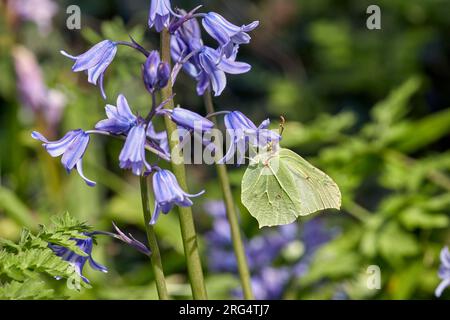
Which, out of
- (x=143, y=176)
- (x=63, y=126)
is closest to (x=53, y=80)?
(x=63, y=126)

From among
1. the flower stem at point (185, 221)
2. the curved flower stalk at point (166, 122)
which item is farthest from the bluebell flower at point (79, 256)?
the flower stem at point (185, 221)

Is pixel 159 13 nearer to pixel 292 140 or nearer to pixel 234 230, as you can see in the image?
pixel 234 230

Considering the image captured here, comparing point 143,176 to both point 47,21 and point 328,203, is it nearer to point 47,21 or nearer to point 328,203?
point 328,203

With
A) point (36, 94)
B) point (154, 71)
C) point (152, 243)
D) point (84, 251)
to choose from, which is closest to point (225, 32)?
point (154, 71)

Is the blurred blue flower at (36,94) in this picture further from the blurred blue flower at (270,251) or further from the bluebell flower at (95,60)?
the bluebell flower at (95,60)

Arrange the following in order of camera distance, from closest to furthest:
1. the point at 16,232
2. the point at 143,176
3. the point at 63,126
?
the point at 143,176 < the point at 16,232 < the point at 63,126
